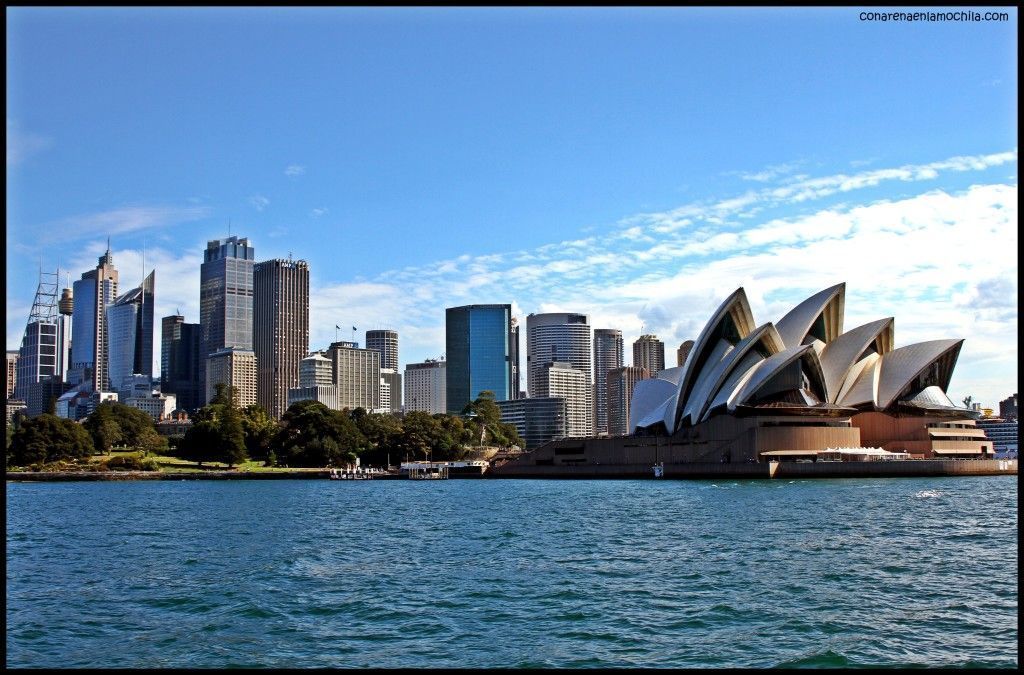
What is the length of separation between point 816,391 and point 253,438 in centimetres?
6492

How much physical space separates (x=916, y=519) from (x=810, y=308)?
44563mm

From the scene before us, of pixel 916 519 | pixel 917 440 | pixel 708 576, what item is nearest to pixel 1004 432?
pixel 917 440

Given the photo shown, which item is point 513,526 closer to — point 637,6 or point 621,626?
point 621,626

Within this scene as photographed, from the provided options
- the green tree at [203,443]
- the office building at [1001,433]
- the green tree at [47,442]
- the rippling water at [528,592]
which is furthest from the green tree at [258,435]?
the office building at [1001,433]

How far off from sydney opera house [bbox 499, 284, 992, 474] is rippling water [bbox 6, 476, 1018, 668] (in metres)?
40.7

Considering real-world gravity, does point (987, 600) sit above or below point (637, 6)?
below

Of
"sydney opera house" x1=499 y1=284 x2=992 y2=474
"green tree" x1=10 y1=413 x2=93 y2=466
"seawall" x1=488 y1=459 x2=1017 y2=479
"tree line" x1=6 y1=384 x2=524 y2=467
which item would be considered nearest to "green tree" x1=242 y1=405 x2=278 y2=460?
"tree line" x1=6 y1=384 x2=524 y2=467

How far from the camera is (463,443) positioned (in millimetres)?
133625

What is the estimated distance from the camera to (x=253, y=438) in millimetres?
115062

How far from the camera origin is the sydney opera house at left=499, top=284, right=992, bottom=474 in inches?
2987

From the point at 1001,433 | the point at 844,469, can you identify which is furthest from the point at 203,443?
the point at 1001,433

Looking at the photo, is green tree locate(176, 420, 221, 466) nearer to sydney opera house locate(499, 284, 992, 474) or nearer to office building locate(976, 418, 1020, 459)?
sydney opera house locate(499, 284, 992, 474)

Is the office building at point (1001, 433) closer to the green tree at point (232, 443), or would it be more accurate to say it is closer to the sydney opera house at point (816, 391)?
the sydney opera house at point (816, 391)

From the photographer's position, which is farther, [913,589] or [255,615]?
[913,589]
